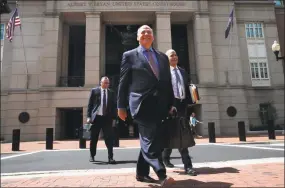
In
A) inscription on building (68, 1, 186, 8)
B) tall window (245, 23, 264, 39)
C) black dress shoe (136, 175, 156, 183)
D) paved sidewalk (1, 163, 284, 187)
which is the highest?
inscription on building (68, 1, 186, 8)

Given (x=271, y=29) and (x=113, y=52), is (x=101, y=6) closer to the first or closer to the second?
(x=113, y=52)

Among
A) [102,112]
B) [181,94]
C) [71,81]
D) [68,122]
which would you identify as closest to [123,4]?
[71,81]

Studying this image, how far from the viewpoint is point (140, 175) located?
139 inches

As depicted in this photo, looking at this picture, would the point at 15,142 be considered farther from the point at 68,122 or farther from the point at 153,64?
the point at 68,122

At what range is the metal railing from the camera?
2245cm

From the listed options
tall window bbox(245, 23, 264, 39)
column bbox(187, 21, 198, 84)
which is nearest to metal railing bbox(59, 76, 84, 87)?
column bbox(187, 21, 198, 84)

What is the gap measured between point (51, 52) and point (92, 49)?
3.70m

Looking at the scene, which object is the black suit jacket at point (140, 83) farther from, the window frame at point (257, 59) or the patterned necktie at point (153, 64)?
the window frame at point (257, 59)

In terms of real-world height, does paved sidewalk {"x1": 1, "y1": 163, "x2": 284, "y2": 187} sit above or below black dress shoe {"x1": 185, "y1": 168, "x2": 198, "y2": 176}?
below

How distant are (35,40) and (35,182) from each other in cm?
2118

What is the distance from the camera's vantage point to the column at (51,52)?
21.0 m

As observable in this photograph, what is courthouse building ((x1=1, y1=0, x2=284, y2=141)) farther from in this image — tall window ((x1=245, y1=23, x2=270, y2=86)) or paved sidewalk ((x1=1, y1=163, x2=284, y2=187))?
paved sidewalk ((x1=1, y1=163, x2=284, y2=187))

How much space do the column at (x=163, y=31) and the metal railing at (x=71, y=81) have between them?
844 cm

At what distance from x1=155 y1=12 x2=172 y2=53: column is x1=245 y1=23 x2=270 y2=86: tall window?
912cm
